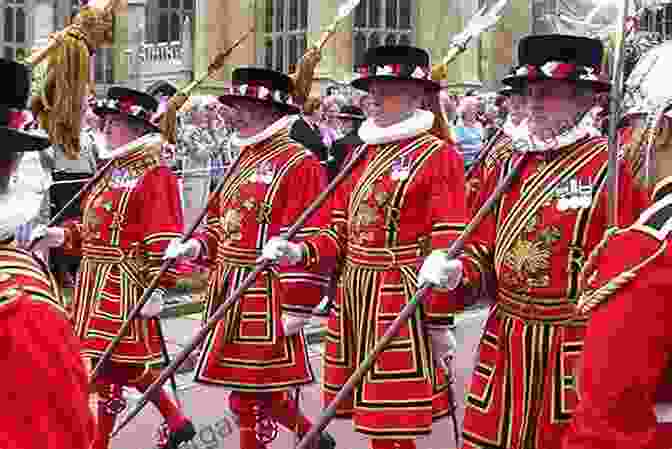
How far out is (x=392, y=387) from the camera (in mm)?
4613

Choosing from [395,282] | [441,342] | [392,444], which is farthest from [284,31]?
[392,444]

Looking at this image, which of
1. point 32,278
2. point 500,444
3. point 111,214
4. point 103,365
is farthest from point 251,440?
point 32,278

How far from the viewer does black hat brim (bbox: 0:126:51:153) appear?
2.52 meters

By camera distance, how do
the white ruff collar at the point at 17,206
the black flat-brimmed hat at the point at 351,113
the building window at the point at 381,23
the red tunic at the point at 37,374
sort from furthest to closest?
the building window at the point at 381,23
the black flat-brimmed hat at the point at 351,113
the white ruff collar at the point at 17,206
the red tunic at the point at 37,374

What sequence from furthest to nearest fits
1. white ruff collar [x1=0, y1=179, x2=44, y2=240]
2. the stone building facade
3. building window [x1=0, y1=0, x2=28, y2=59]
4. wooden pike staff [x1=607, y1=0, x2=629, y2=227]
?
the stone building facade, building window [x1=0, y1=0, x2=28, y2=59], wooden pike staff [x1=607, y1=0, x2=629, y2=227], white ruff collar [x1=0, y1=179, x2=44, y2=240]

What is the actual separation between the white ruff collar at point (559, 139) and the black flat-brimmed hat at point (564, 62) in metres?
0.14

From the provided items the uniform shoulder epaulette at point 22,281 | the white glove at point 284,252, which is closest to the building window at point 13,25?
the white glove at point 284,252

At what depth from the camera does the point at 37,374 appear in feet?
7.64

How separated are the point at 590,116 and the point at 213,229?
2.44m

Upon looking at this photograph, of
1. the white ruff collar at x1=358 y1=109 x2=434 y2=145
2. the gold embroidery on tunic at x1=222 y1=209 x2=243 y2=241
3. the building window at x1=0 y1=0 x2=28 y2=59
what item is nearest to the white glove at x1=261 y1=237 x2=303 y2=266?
the gold embroidery on tunic at x1=222 y1=209 x2=243 y2=241

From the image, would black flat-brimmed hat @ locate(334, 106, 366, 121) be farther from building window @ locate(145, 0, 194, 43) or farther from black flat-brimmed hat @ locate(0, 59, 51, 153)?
building window @ locate(145, 0, 194, 43)

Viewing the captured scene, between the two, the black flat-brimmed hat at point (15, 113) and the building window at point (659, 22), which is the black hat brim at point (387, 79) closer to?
the building window at point (659, 22)

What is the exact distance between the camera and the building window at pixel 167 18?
21.6 meters

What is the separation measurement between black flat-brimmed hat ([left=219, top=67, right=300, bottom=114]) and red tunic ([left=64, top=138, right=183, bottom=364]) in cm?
63
